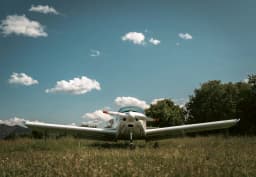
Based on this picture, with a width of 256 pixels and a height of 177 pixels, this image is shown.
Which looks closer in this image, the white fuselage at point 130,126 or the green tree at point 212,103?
the white fuselage at point 130,126

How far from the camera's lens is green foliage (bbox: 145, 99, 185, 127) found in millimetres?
56844

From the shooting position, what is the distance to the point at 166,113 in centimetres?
5700

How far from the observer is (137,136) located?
12984mm

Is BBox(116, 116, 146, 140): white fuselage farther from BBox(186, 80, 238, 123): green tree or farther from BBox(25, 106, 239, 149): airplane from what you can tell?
BBox(186, 80, 238, 123): green tree

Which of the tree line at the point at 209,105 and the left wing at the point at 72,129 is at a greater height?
the tree line at the point at 209,105

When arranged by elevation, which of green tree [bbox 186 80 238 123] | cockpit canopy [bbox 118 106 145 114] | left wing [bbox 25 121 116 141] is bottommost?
left wing [bbox 25 121 116 141]

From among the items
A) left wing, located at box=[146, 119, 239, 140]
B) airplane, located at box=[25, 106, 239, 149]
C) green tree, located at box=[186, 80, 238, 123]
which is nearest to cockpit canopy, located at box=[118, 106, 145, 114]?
airplane, located at box=[25, 106, 239, 149]

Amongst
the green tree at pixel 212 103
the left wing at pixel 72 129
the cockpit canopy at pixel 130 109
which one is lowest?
the left wing at pixel 72 129

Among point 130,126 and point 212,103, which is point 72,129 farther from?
point 212,103

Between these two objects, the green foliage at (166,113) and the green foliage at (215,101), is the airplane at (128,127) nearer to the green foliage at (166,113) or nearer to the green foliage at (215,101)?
the green foliage at (215,101)

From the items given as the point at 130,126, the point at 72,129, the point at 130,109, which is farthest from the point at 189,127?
the point at 72,129

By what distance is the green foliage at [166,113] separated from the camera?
5684cm

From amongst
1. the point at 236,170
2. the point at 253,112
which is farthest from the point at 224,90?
the point at 236,170

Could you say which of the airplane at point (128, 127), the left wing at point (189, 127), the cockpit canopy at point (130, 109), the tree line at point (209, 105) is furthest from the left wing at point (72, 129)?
the tree line at point (209, 105)
